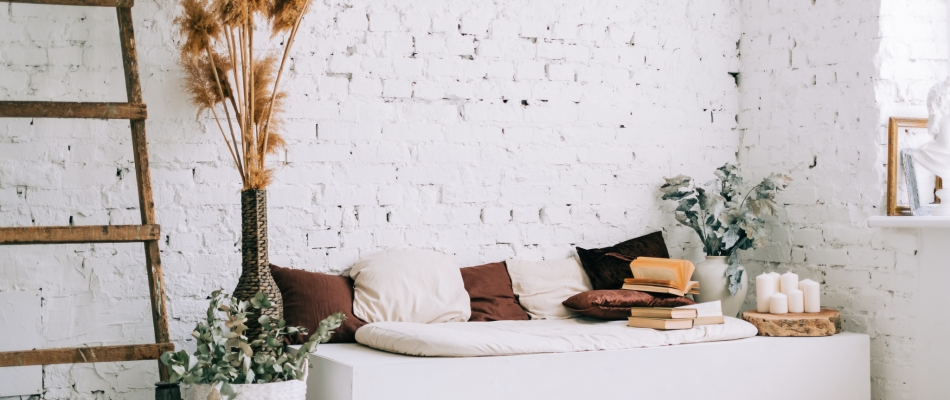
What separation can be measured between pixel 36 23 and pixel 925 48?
350 cm

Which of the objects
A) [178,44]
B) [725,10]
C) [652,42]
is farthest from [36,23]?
[725,10]

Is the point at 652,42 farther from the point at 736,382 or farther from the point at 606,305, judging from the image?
the point at 736,382

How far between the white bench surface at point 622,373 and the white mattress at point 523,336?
3 cm

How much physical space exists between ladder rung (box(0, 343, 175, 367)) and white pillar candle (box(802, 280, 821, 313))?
96.4 inches

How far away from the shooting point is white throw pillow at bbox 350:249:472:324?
3.33m

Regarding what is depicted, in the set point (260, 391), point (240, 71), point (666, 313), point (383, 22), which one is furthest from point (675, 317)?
point (240, 71)

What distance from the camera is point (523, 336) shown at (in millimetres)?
2941

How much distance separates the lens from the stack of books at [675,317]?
3225 mm

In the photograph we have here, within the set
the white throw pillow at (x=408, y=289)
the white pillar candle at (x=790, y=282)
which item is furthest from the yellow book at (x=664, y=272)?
the white throw pillow at (x=408, y=289)

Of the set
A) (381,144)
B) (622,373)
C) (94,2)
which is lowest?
(622,373)

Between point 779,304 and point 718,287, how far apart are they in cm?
35

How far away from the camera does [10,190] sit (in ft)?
10.2

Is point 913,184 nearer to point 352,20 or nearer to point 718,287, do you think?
point 718,287

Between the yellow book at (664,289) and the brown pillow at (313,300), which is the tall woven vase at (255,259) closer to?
the brown pillow at (313,300)
